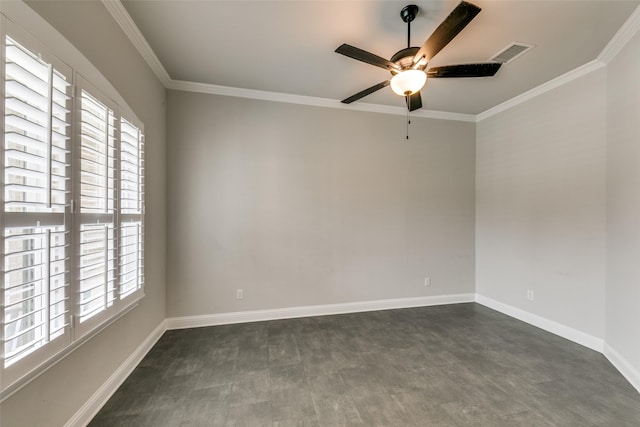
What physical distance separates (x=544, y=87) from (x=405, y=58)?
2.43 meters

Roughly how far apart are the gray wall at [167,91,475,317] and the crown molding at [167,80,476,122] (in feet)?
0.26

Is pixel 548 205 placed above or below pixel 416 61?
below

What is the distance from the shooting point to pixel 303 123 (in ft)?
11.7

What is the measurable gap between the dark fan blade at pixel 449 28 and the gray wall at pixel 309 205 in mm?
1938

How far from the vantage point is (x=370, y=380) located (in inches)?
87.6

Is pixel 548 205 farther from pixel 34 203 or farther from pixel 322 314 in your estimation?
pixel 34 203

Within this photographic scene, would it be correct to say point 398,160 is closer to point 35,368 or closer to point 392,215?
point 392,215

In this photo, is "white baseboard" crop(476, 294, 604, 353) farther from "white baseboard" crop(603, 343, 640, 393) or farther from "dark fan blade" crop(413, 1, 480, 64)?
"dark fan blade" crop(413, 1, 480, 64)

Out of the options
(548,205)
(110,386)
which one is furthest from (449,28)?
(110,386)

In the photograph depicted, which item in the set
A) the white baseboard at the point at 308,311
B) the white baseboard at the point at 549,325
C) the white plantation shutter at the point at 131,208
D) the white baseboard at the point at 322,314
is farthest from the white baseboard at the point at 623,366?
the white plantation shutter at the point at 131,208

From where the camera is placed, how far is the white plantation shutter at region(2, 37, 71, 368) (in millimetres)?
1128

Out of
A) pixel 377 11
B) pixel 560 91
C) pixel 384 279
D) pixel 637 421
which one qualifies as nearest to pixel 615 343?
pixel 637 421

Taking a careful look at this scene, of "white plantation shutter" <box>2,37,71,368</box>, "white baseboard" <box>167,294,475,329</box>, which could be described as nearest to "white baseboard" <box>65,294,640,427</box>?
"white baseboard" <box>167,294,475,329</box>

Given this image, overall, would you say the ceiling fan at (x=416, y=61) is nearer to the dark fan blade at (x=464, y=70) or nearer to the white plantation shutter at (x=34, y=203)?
the dark fan blade at (x=464, y=70)
